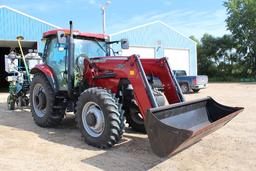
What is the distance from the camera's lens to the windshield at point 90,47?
24.2 ft

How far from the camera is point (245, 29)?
38156mm

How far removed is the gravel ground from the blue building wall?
14258mm

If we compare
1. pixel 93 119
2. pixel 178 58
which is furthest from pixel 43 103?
pixel 178 58

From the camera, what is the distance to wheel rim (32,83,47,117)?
7.78m

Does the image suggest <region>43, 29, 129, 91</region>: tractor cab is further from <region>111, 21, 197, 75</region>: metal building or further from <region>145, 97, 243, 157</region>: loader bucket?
<region>111, 21, 197, 75</region>: metal building

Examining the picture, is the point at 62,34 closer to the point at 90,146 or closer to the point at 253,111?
the point at 90,146

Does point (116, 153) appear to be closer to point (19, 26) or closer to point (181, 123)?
point (181, 123)

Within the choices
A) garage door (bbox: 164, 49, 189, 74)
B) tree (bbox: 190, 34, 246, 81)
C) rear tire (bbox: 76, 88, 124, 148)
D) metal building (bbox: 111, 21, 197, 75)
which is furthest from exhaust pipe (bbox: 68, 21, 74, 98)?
tree (bbox: 190, 34, 246, 81)

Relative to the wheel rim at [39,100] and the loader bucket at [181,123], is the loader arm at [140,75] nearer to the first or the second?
the loader bucket at [181,123]

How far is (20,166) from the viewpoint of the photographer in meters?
5.07

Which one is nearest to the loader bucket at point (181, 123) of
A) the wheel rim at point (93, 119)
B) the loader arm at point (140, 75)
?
the loader arm at point (140, 75)

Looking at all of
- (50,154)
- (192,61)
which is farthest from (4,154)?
(192,61)

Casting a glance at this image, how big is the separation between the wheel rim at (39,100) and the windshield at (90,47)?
52.8 inches

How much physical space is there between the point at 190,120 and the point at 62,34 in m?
2.98
